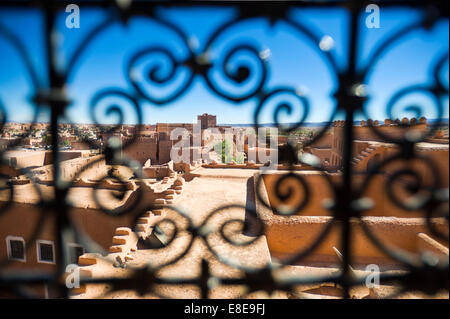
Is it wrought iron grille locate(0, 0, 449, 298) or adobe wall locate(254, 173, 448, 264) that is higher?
wrought iron grille locate(0, 0, 449, 298)

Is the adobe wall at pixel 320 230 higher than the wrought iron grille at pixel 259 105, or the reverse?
the wrought iron grille at pixel 259 105

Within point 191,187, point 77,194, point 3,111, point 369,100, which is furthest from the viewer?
point 77,194

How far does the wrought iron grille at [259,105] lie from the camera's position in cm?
105

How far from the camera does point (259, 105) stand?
1111 mm

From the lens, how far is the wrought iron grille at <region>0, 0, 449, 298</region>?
1053mm

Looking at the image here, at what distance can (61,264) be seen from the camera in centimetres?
121

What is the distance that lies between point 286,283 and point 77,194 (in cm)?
1363

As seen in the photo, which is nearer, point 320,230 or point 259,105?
point 259,105

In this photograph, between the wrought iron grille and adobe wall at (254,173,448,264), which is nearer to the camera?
the wrought iron grille

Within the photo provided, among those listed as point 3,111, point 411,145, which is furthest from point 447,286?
point 3,111

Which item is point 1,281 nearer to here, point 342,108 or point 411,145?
point 342,108

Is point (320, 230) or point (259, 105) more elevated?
point (259, 105)

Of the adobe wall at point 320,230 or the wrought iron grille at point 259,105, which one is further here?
the adobe wall at point 320,230

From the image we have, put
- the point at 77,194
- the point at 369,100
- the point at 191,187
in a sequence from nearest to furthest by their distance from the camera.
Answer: the point at 369,100
the point at 191,187
the point at 77,194
